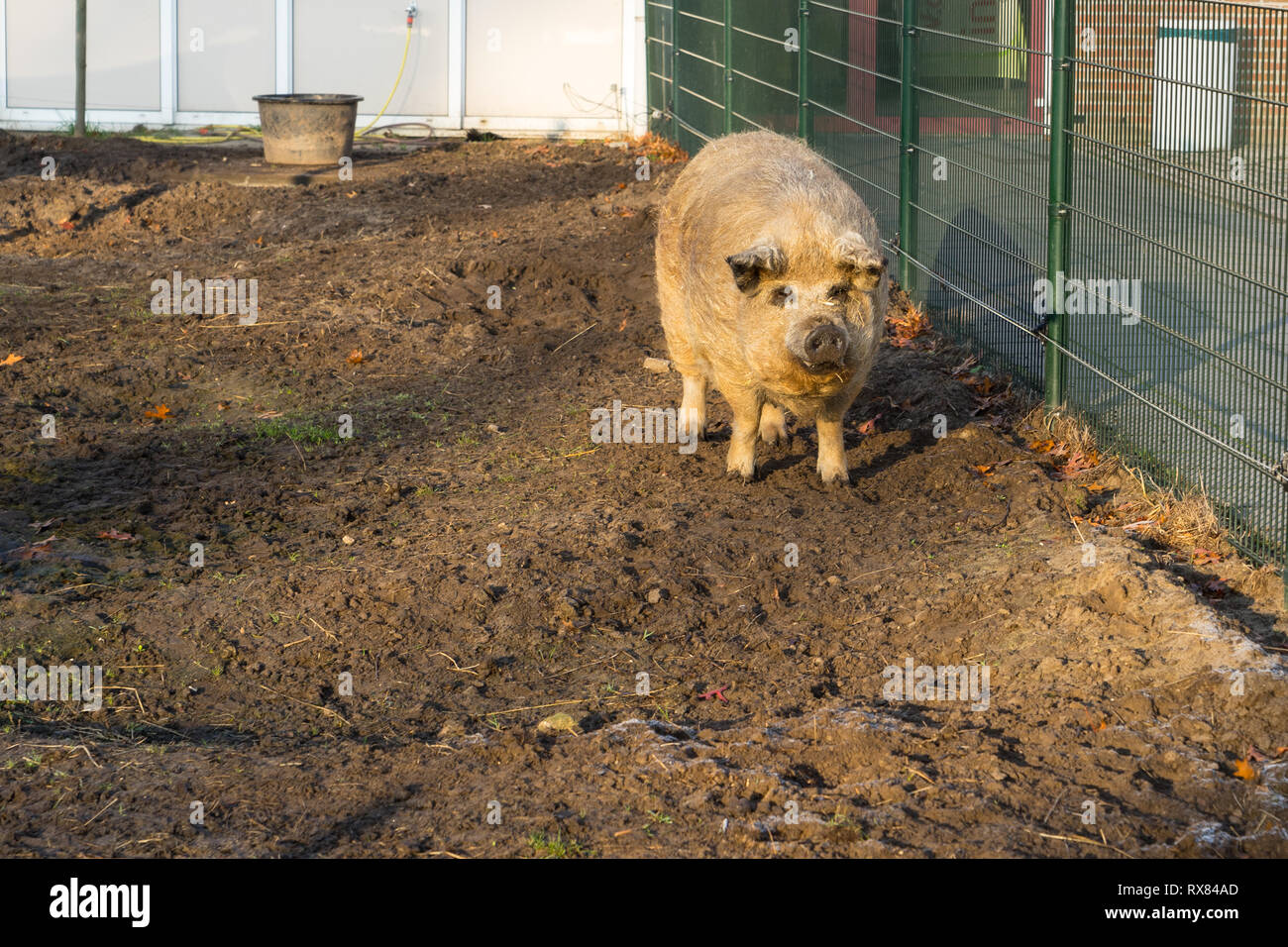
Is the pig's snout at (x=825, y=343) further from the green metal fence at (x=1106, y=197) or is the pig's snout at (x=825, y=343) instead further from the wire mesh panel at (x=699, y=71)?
the wire mesh panel at (x=699, y=71)

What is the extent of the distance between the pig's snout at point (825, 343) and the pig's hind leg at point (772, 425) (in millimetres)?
1562

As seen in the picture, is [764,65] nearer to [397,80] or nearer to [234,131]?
[397,80]

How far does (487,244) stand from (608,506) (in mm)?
5126

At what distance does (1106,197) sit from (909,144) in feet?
8.44

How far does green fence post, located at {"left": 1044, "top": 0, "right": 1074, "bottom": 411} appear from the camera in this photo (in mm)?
6949

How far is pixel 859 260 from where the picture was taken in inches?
225

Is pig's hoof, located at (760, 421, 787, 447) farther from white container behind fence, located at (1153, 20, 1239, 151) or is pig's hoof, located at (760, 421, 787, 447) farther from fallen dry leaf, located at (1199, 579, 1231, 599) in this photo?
fallen dry leaf, located at (1199, 579, 1231, 599)

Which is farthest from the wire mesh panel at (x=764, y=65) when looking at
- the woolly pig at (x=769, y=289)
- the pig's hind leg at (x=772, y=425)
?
the pig's hind leg at (x=772, y=425)

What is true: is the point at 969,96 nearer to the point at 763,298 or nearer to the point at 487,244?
the point at 763,298

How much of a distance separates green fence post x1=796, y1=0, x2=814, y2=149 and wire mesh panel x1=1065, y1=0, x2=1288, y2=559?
13.3 ft

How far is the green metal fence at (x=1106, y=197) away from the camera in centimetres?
556

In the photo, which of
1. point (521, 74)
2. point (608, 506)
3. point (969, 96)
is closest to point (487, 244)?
point (969, 96)

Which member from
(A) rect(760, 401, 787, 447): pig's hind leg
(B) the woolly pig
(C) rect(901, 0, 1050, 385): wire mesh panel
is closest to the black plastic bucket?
(C) rect(901, 0, 1050, 385): wire mesh panel

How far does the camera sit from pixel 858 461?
7172mm
